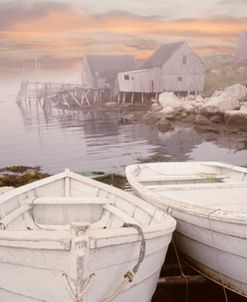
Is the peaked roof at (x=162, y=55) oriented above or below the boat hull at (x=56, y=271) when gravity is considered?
above

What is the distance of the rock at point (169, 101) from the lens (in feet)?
118

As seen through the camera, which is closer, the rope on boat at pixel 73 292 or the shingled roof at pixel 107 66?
the rope on boat at pixel 73 292

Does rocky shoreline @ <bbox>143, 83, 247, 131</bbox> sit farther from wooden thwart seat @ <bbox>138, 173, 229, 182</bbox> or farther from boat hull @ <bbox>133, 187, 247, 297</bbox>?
boat hull @ <bbox>133, 187, 247, 297</bbox>

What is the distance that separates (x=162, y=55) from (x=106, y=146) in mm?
20880

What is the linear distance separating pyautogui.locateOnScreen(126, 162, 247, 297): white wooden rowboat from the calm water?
32.9 ft

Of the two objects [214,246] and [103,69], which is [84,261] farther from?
[103,69]

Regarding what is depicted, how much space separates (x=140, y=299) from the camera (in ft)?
15.8

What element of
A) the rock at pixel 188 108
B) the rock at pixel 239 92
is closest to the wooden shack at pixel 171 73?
the rock at pixel 239 92

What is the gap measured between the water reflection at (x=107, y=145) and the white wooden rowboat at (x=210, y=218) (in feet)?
31.5

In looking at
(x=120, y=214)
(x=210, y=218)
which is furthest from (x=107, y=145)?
(x=210, y=218)

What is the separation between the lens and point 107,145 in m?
24.5

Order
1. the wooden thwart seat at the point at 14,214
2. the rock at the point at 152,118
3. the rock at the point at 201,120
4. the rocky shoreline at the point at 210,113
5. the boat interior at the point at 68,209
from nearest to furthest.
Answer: the wooden thwart seat at the point at 14,214 < the boat interior at the point at 68,209 < the rocky shoreline at the point at 210,113 < the rock at the point at 201,120 < the rock at the point at 152,118

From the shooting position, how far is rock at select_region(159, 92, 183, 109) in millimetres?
35888

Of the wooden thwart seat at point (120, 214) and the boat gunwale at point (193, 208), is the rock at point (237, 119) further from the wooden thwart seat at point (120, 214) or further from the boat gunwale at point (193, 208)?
the wooden thwart seat at point (120, 214)
